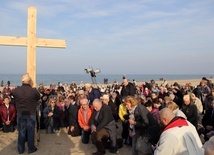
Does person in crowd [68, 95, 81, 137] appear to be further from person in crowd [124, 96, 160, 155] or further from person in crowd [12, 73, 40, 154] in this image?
person in crowd [124, 96, 160, 155]

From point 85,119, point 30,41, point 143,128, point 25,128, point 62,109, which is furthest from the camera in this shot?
point 62,109

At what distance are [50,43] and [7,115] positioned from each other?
3.18 meters

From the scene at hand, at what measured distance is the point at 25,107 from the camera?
6418 millimetres

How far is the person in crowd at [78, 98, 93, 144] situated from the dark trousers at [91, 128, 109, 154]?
96cm

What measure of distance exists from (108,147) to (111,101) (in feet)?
8.59

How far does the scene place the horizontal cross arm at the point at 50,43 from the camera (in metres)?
6.99

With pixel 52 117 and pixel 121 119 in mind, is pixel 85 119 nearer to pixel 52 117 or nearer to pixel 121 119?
pixel 121 119

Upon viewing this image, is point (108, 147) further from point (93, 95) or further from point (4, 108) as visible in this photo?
point (4, 108)

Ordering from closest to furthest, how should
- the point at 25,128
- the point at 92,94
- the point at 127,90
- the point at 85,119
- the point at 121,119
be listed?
the point at 25,128
the point at 121,119
the point at 85,119
the point at 127,90
the point at 92,94

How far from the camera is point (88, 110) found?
25.9 feet

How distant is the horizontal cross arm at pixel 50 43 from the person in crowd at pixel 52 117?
2.41m

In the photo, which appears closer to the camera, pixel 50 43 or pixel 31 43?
pixel 31 43

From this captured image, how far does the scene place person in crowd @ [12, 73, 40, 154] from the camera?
6422mm

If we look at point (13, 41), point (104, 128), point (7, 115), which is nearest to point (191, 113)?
point (104, 128)
